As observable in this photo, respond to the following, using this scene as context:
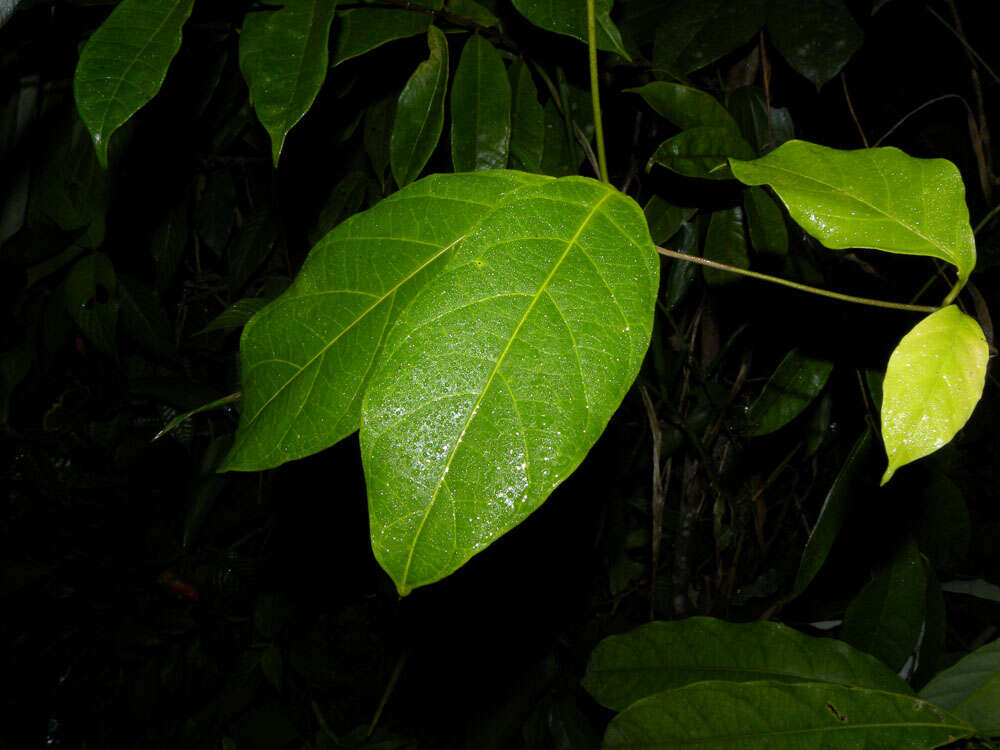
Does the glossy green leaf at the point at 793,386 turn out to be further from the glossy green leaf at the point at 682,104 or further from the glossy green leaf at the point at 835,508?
the glossy green leaf at the point at 682,104

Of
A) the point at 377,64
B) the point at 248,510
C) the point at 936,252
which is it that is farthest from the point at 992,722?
the point at 248,510

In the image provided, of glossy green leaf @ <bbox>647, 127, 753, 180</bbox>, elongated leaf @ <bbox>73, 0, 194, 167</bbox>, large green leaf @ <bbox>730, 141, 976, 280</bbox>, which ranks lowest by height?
glossy green leaf @ <bbox>647, 127, 753, 180</bbox>

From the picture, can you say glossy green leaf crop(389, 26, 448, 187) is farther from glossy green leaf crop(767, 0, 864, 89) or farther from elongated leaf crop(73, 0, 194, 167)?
glossy green leaf crop(767, 0, 864, 89)

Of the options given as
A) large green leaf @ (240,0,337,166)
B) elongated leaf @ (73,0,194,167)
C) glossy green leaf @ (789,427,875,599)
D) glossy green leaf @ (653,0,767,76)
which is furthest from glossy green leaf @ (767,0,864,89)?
elongated leaf @ (73,0,194,167)

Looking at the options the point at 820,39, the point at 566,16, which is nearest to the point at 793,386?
the point at 820,39

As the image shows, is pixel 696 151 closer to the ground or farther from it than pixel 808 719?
farther from it

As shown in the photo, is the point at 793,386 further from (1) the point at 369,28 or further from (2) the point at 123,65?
(2) the point at 123,65

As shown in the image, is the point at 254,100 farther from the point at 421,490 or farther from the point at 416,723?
the point at 416,723
